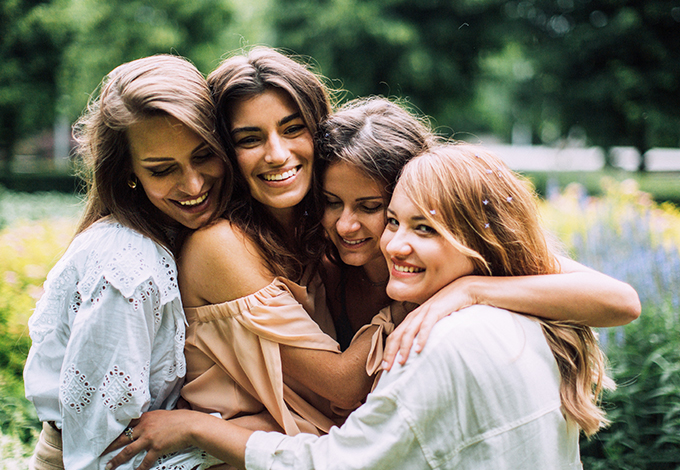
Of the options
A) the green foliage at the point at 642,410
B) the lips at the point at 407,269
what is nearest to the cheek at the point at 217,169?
the lips at the point at 407,269

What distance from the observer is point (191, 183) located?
2348 mm

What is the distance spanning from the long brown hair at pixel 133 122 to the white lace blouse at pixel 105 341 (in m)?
0.19

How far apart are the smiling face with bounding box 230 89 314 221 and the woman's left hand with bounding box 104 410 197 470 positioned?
3.38 ft

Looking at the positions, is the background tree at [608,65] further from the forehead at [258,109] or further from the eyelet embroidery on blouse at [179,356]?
the eyelet embroidery on blouse at [179,356]

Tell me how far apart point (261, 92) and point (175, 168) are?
50cm

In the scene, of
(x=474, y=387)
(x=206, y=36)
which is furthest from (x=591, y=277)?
(x=206, y=36)

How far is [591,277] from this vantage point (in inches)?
80.1

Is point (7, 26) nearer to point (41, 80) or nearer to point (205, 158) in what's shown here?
point (41, 80)

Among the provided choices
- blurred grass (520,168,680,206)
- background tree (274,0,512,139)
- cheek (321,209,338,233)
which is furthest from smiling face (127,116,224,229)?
background tree (274,0,512,139)

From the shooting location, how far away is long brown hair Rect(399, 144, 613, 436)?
194 centimetres

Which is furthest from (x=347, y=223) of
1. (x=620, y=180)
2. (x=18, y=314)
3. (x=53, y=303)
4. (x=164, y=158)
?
(x=620, y=180)

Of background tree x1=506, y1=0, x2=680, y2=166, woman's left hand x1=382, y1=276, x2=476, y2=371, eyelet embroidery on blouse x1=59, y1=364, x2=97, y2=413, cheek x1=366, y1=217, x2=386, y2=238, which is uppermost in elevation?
background tree x1=506, y1=0, x2=680, y2=166

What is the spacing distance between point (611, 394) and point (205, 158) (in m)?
2.51

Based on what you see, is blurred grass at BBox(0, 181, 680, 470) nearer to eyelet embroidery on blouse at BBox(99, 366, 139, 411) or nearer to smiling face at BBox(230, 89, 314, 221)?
eyelet embroidery on blouse at BBox(99, 366, 139, 411)
